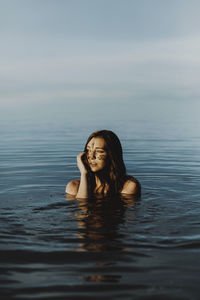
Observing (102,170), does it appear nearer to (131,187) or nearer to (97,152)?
(97,152)

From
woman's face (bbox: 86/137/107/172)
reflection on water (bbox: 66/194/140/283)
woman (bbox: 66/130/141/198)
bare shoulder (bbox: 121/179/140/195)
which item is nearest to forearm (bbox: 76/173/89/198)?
woman (bbox: 66/130/141/198)

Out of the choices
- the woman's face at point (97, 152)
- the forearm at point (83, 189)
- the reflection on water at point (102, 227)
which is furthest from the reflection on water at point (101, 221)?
the woman's face at point (97, 152)

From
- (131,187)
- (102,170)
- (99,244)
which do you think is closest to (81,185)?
(102,170)

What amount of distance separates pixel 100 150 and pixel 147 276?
3.33 meters

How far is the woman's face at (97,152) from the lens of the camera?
680 centimetres

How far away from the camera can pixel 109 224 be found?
222 inches

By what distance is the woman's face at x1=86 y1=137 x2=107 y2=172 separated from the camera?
22.3 feet

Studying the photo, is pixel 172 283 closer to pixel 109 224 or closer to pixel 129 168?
pixel 109 224

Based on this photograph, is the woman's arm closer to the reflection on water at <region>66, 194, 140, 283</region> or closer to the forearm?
the forearm

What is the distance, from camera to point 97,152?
6.82 m

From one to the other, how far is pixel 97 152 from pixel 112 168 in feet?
1.70

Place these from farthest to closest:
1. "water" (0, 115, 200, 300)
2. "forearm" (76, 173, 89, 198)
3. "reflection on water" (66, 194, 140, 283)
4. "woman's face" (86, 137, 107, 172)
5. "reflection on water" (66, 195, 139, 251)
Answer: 1. "forearm" (76, 173, 89, 198)
2. "woman's face" (86, 137, 107, 172)
3. "reflection on water" (66, 195, 139, 251)
4. "reflection on water" (66, 194, 140, 283)
5. "water" (0, 115, 200, 300)

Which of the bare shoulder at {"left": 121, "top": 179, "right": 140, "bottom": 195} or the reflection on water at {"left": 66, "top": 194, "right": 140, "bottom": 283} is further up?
the bare shoulder at {"left": 121, "top": 179, "right": 140, "bottom": 195}

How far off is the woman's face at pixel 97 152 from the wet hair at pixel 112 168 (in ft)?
0.24
